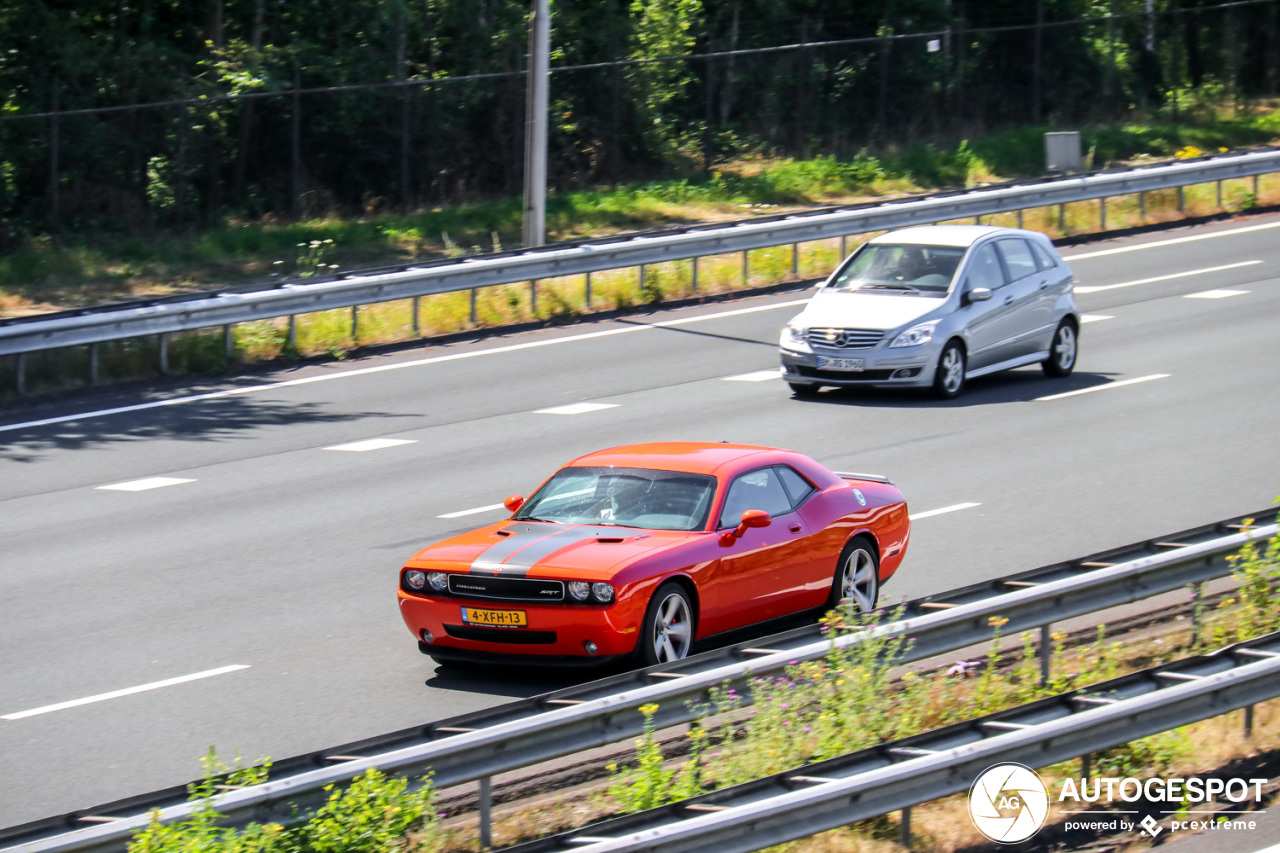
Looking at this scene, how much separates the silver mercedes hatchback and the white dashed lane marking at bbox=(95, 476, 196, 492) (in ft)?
21.5

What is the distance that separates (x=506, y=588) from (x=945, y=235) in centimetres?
1125

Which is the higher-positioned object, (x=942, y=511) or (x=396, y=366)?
(x=396, y=366)

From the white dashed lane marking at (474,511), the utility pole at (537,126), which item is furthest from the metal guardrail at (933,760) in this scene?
the utility pole at (537,126)

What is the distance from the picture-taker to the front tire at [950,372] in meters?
18.2

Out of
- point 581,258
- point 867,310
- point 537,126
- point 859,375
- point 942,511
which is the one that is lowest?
point 942,511

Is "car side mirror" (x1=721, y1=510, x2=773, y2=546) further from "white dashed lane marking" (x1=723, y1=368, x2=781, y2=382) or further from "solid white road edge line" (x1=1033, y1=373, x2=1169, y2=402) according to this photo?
"white dashed lane marking" (x1=723, y1=368, x2=781, y2=382)

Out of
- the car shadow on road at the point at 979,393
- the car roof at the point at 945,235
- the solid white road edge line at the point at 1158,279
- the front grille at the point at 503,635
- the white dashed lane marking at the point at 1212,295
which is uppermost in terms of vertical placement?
the car roof at the point at 945,235

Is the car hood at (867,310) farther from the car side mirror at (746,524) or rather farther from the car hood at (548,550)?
the car hood at (548,550)

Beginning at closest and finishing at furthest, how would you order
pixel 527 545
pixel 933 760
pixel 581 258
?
pixel 933 760 < pixel 527 545 < pixel 581 258

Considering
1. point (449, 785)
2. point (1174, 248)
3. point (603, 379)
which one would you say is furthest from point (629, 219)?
point (449, 785)

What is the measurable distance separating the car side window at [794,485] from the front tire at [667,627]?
1354 millimetres

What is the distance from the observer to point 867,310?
18391mm

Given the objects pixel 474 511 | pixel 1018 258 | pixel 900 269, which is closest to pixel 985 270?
pixel 1018 258

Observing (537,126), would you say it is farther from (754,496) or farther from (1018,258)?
(754,496)
